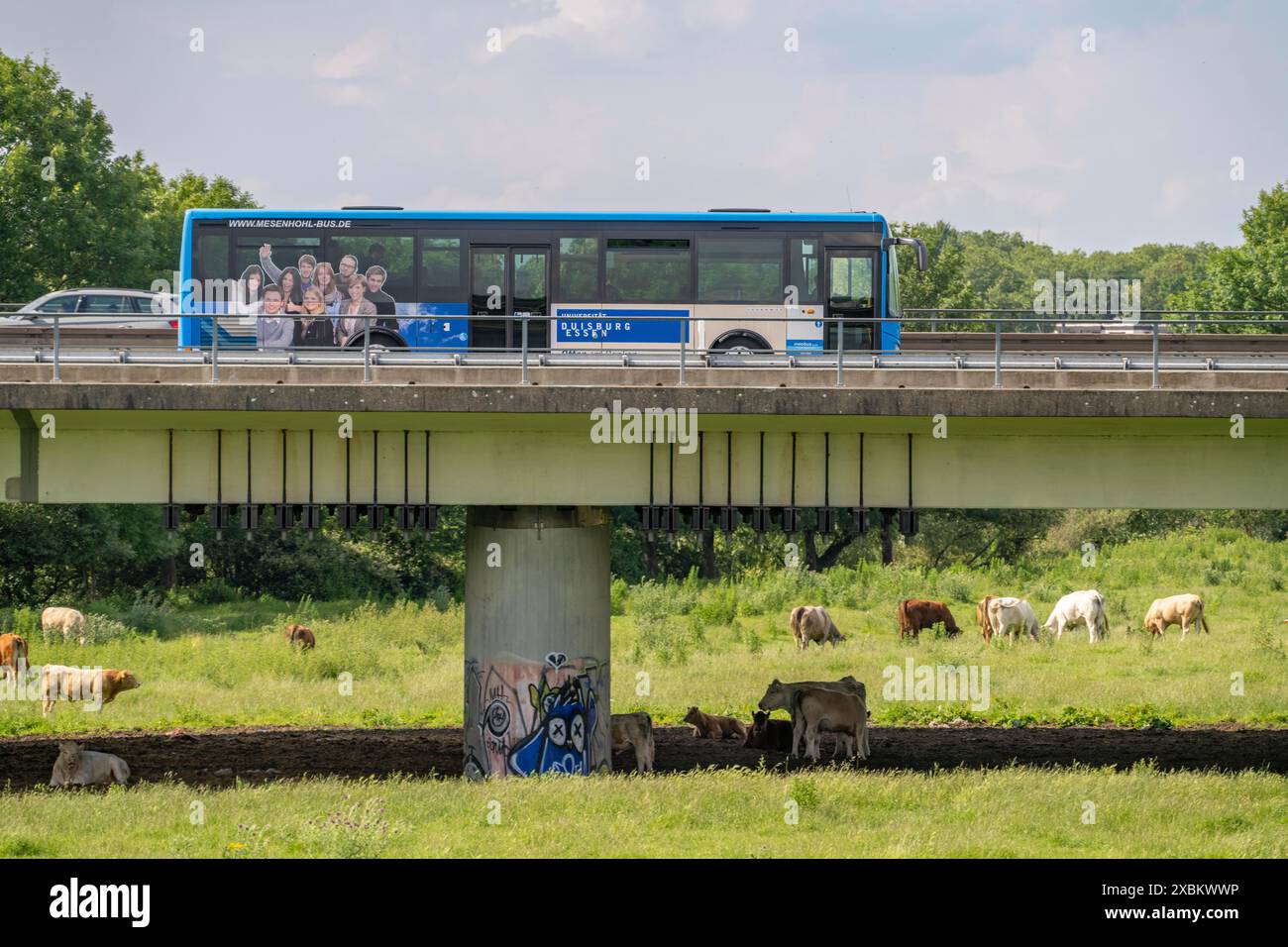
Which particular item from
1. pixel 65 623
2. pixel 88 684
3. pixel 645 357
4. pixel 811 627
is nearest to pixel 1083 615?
pixel 811 627

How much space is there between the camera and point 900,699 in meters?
29.8

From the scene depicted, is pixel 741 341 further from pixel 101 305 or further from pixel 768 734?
pixel 101 305

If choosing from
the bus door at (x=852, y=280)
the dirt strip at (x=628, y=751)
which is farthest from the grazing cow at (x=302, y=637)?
the bus door at (x=852, y=280)

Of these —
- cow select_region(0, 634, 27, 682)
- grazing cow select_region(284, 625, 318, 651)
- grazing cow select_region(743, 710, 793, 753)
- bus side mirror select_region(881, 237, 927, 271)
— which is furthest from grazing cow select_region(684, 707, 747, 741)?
cow select_region(0, 634, 27, 682)

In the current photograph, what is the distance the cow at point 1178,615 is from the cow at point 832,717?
53.4 ft

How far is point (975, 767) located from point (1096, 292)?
127 m

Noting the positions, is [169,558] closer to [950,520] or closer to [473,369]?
[950,520]

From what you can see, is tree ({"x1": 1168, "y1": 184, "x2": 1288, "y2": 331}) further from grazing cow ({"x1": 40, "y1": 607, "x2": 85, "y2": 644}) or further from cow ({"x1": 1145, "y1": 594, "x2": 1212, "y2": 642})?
grazing cow ({"x1": 40, "y1": 607, "x2": 85, "y2": 644})

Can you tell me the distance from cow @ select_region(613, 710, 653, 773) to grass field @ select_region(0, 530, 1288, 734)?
202 inches

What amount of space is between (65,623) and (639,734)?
21.3 meters

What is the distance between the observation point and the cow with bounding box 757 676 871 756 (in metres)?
24.2

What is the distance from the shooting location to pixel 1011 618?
A: 36.9m

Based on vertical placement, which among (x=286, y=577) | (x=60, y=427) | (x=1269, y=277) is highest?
(x=1269, y=277)
